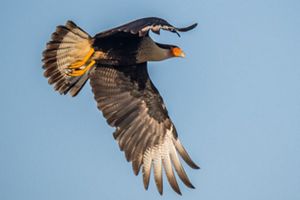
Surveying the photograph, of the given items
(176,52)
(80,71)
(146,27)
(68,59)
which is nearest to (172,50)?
(176,52)

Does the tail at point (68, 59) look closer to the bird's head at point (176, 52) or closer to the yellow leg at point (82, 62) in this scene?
the yellow leg at point (82, 62)

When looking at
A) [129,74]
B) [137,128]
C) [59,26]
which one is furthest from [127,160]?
[59,26]

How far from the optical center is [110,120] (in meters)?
9.13

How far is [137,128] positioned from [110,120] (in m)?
0.41

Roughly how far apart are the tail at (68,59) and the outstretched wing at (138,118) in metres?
0.25

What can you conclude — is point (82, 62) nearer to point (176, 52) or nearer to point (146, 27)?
point (176, 52)

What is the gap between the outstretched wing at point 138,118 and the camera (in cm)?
900

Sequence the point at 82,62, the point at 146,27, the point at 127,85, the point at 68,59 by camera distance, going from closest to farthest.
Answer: the point at 146,27 < the point at 82,62 < the point at 68,59 < the point at 127,85

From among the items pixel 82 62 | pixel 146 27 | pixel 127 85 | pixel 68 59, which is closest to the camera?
pixel 146 27

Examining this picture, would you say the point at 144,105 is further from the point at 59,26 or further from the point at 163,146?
the point at 59,26

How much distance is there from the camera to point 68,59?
30.2ft

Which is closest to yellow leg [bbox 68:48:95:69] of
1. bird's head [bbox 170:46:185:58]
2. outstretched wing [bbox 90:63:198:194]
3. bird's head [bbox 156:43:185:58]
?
outstretched wing [bbox 90:63:198:194]

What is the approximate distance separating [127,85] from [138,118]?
1.49 feet

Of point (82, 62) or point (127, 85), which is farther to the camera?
point (127, 85)
